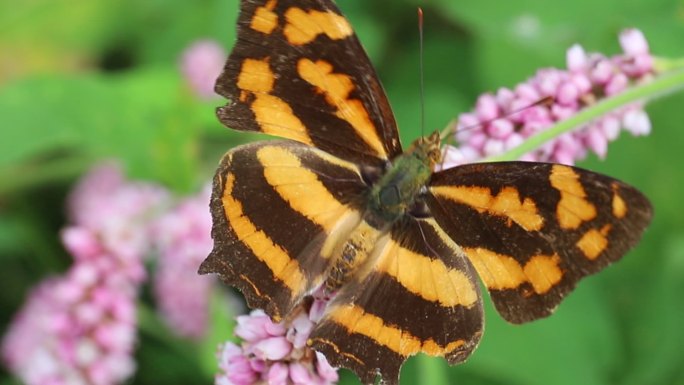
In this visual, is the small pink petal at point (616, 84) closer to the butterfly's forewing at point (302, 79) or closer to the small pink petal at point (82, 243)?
the butterfly's forewing at point (302, 79)

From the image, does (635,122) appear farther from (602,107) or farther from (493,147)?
(493,147)

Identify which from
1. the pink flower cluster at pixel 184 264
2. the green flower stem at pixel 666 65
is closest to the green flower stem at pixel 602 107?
the green flower stem at pixel 666 65

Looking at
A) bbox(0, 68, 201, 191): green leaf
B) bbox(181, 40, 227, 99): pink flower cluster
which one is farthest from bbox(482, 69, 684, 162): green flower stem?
bbox(181, 40, 227, 99): pink flower cluster

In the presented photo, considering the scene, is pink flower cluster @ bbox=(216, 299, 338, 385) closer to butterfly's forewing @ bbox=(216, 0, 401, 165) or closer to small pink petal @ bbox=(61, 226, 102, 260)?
butterfly's forewing @ bbox=(216, 0, 401, 165)

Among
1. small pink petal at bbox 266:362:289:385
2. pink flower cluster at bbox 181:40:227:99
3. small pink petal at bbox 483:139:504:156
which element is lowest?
pink flower cluster at bbox 181:40:227:99

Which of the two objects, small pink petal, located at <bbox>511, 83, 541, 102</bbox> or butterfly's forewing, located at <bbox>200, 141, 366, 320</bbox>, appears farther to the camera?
small pink petal, located at <bbox>511, 83, 541, 102</bbox>

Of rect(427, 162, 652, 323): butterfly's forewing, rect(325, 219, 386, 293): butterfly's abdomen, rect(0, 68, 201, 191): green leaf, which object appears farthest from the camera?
rect(0, 68, 201, 191): green leaf

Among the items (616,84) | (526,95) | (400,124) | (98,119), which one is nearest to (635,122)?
(616,84)
